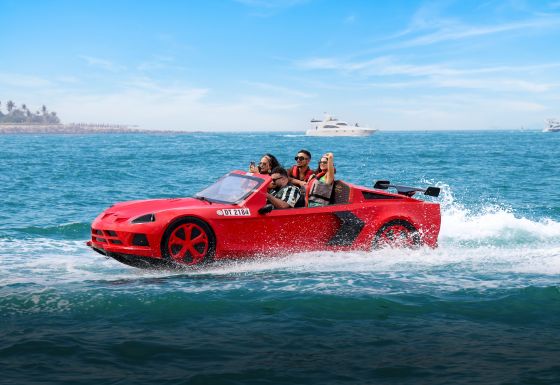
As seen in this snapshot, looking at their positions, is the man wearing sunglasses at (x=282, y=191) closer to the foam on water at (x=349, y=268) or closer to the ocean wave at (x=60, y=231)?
the foam on water at (x=349, y=268)

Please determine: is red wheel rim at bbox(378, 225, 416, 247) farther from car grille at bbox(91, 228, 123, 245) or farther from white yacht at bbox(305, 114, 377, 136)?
white yacht at bbox(305, 114, 377, 136)

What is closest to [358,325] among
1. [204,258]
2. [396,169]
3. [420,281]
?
[420,281]

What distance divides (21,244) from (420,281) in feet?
26.7

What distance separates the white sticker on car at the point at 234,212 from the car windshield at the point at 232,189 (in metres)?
0.22

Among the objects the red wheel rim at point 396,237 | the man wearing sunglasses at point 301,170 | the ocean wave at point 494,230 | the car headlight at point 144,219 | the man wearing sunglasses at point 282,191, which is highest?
the man wearing sunglasses at point 301,170

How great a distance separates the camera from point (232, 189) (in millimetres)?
10844

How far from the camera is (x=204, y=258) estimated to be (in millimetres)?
10086

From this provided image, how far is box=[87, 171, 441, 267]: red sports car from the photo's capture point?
9.77 m

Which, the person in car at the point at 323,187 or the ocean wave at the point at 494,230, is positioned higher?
the person in car at the point at 323,187

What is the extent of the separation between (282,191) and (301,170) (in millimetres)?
984

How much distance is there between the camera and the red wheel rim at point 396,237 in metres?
11.2

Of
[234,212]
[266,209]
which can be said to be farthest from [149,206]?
[266,209]

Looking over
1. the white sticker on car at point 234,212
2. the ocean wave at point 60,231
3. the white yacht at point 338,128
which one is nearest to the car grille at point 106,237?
the white sticker on car at point 234,212

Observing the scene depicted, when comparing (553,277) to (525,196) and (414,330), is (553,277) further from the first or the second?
(525,196)
